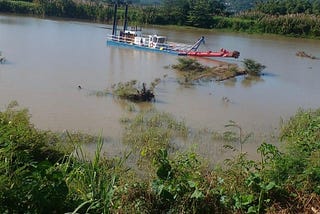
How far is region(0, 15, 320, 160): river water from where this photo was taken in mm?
7891

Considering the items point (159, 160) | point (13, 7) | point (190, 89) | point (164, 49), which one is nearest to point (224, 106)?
point (190, 89)

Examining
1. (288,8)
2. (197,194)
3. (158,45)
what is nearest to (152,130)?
(197,194)

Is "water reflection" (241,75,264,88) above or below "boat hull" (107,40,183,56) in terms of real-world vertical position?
below

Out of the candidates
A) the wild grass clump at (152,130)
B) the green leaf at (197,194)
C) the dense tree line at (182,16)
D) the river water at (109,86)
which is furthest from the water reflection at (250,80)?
the dense tree line at (182,16)

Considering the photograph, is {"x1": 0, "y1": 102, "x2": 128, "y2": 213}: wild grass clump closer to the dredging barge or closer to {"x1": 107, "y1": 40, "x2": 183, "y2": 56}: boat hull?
the dredging barge

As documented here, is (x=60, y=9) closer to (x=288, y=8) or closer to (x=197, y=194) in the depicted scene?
(x=288, y=8)

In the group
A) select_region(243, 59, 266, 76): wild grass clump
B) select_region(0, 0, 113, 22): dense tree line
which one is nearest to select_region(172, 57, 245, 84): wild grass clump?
select_region(243, 59, 266, 76): wild grass clump

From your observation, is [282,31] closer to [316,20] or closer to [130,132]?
[316,20]

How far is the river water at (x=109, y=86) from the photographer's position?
25.9 feet

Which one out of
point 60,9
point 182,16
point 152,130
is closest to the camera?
point 152,130

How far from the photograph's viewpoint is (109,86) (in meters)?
10.6

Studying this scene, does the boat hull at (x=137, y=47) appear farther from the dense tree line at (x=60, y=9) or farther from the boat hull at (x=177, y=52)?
the dense tree line at (x=60, y=9)

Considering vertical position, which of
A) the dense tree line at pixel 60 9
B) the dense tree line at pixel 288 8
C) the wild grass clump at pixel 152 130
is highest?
the dense tree line at pixel 288 8

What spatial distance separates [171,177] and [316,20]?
33572 mm
